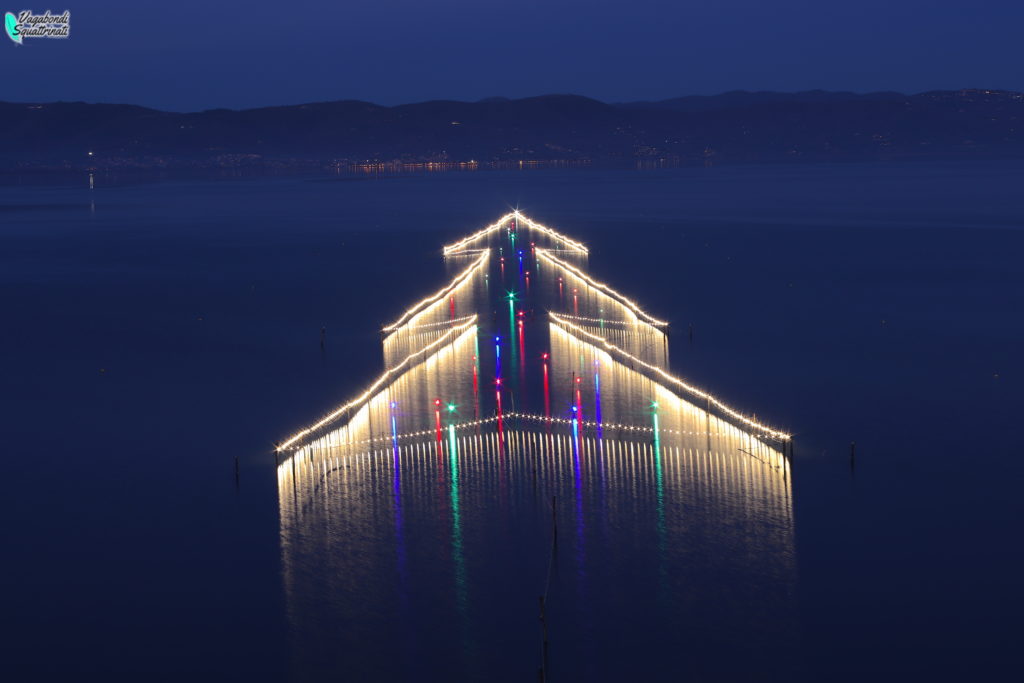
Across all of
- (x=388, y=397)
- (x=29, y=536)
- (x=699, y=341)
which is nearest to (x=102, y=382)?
(x=388, y=397)

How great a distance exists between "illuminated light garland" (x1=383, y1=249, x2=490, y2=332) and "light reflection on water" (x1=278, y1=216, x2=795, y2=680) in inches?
363

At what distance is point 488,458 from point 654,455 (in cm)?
346

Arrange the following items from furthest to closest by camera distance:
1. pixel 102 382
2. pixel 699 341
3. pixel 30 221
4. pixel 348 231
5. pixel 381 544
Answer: pixel 30 221 → pixel 348 231 → pixel 699 341 → pixel 102 382 → pixel 381 544

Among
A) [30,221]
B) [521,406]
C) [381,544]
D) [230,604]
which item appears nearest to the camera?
[230,604]

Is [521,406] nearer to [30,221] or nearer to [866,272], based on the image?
[866,272]

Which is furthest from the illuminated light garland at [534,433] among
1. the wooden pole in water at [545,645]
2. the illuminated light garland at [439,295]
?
the illuminated light garland at [439,295]

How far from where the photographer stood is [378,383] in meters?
32.5

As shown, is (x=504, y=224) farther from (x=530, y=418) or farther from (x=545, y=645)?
(x=545, y=645)

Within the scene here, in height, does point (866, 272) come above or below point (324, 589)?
above

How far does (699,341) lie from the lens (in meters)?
37.8

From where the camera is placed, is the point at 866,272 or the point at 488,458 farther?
the point at 866,272

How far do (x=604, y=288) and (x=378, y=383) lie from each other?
1875cm

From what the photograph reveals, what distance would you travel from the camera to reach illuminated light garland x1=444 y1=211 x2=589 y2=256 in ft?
216

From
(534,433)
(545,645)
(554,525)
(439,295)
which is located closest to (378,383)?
(534,433)
